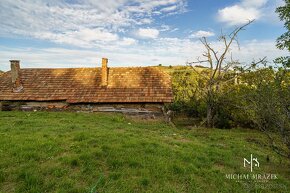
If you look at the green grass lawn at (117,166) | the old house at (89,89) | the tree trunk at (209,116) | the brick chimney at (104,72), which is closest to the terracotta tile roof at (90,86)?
the old house at (89,89)

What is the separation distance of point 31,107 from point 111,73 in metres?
6.64

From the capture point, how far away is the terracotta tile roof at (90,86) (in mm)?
17328

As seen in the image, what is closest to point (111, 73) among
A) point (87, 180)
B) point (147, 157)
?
point (147, 157)

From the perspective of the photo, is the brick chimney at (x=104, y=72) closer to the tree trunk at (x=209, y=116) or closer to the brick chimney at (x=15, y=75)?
the brick chimney at (x=15, y=75)

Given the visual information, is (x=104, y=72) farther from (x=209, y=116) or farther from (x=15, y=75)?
(x=209, y=116)

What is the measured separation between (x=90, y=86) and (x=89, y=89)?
409 millimetres

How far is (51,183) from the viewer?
5.49 m

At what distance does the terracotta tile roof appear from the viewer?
17.3m

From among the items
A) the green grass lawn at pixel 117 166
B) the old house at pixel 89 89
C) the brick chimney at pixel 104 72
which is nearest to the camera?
the green grass lawn at pixel 117 166

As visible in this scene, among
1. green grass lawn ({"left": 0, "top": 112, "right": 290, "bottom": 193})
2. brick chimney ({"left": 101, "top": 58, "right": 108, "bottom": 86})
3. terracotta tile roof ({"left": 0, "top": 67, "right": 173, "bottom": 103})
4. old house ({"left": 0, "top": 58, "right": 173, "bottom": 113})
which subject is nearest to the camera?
green grass lawn ({"left": 0, "top": 112, "right": 290, "bottom": 193})

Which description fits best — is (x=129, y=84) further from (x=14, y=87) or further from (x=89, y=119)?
(x=14, y=87)

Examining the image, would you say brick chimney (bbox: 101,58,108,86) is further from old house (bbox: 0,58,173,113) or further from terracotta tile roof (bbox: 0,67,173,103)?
terracotta tile roof (bbox: 0,67,173,103)

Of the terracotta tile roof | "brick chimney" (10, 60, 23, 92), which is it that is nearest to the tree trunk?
the terracotta tile roof

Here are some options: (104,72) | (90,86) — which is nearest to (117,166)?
(90,86)
